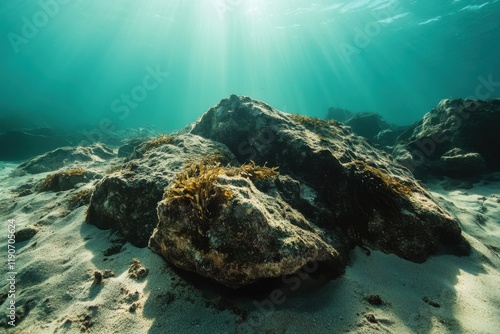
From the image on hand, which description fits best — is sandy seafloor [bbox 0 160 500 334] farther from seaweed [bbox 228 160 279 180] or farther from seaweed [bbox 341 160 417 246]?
seaweed [bbox 228 160 279 180]

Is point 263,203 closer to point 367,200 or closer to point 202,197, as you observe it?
point 202,197

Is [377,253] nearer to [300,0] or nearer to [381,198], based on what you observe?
[381,198]

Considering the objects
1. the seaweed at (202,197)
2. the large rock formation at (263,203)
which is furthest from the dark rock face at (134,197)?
Result: the seaweed at (202,197)

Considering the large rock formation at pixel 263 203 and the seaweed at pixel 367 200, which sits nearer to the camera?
the large rock formation at pixel 263 203

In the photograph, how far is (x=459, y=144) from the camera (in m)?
10.6

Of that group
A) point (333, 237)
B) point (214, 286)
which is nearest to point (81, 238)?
point (214, 286)

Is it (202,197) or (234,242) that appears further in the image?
(202,197)

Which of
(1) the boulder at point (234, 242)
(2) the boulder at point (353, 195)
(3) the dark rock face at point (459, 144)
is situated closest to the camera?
(1) the boulder at point (234, 242)

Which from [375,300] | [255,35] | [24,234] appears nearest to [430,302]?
[375,300]

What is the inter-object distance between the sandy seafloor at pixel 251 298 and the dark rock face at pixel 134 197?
0.36 metres

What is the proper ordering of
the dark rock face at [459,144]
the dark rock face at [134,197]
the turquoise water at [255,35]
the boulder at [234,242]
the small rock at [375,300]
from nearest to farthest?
the boulder at [234,242] < the small rock at [375,300] < the dark rock face at [134,197] < the dark rock face at [459,144] < the turquoise water at [255,35]

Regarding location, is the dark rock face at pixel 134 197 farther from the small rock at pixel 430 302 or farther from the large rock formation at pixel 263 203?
the small rock at pixel 430 302

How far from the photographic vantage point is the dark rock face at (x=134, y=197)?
170 inches

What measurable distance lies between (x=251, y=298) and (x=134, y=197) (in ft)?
8.96
